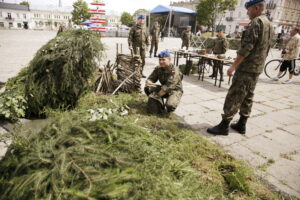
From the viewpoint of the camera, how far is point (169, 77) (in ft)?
13.7

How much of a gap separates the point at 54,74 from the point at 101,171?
2672 millimetres

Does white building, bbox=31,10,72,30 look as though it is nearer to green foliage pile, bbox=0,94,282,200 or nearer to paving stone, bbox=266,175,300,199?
green foliage pile, bbox=0,94,282,200

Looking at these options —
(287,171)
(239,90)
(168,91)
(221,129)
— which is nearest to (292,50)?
(239,90)

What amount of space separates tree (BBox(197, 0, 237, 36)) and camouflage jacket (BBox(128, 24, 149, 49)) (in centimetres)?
3888

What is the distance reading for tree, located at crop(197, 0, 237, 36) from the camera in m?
40.3

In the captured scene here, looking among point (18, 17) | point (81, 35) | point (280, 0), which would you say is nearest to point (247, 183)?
point (81, 35)

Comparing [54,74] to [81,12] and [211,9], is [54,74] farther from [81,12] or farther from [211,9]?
[81,12]

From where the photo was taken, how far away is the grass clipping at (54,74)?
352cm

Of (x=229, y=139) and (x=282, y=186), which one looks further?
(x=229, y=139)

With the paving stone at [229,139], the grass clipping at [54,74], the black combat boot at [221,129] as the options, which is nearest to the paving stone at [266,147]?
the paving stone at [229,139]

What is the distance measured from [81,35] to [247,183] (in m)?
3.51

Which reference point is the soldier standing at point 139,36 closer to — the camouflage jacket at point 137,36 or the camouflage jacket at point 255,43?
the camouflage jacket at point 137,36

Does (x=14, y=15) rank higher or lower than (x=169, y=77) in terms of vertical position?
higher

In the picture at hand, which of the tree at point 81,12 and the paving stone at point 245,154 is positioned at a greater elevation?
the tree at point 81,12
